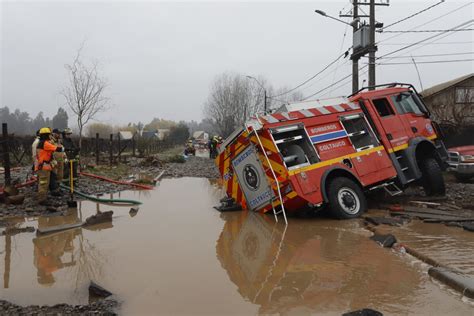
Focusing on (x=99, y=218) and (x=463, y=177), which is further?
(x=463, y=177)

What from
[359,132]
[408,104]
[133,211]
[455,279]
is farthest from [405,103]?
[133,211]

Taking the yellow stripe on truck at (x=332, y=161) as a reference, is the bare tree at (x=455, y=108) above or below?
above

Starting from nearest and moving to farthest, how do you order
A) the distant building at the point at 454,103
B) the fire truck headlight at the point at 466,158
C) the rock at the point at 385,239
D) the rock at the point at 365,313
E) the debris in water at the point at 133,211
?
the rock at the point at 365,313 → the rock at the point at 385,239 → the debris in water at the point at 133,211 → the fire truck headlight at the point at 466,158 → the distant building at the point at 454,103

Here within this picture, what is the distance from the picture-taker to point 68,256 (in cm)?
566

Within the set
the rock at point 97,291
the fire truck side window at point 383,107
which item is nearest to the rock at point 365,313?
the rock at point 97,291

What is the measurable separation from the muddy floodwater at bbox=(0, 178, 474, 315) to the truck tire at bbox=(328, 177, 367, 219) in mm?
266

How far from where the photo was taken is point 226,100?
216 ft

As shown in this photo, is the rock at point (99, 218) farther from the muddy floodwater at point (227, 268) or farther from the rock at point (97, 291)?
the rock at point (97, 291)

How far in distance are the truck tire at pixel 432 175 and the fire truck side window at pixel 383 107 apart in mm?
1510

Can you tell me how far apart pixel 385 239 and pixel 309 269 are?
5.54 ft

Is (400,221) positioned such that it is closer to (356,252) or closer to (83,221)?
(356,252)

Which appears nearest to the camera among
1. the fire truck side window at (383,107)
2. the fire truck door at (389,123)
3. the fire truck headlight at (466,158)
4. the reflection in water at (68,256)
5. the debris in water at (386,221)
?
the reflection in water at (68,256)

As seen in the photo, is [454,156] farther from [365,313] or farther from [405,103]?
[365,313]

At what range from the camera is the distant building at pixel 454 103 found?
1837cm
